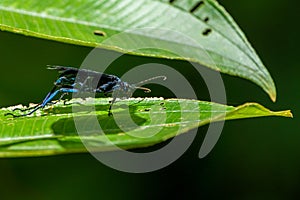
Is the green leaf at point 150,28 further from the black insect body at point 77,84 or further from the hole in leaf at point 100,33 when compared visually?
the black insect body at point 77,84

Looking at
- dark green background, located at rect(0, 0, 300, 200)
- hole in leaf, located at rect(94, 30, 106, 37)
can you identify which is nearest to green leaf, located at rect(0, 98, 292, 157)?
hole in leaf, located at rect(94, 30, 106, 37)

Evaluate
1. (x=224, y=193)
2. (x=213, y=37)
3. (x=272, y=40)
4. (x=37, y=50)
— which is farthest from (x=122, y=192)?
(x=213, y=37)

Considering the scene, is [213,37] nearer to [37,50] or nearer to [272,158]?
[37,50]

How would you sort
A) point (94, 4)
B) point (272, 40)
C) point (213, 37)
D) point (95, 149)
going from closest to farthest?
point (95, 149), point (213, 37), point (94, 4), point (272, 40)

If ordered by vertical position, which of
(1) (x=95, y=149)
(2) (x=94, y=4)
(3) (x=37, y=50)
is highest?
(3) (x=37, y=50)

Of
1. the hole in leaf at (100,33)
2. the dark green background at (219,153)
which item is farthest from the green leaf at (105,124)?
the dark green background at (219,153)

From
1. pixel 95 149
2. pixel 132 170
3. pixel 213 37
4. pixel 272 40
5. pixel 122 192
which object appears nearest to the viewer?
pixel 95 149
